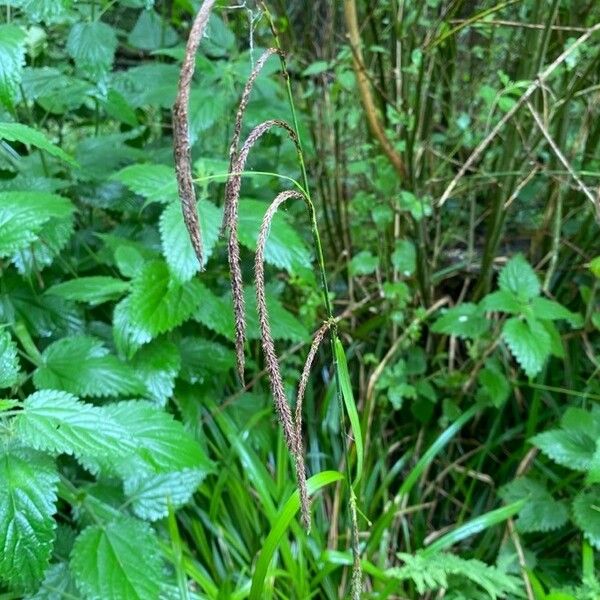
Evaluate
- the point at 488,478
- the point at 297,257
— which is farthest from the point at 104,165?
the point at 488,478

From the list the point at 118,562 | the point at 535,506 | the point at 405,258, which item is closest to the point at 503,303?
the point at 405,258

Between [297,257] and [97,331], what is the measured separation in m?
0.46

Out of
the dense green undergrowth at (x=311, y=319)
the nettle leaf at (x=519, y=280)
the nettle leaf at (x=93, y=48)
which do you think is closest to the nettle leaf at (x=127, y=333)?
the dense green undergrowth at (x=311, y=319)

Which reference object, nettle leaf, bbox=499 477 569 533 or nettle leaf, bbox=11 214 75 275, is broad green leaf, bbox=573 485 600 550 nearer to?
nettle leaf, bbox=499 477 569 533

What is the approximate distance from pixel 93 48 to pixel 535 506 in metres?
1.33

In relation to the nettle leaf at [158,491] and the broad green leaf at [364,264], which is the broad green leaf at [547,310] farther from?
the nettle leaf at [158,491]

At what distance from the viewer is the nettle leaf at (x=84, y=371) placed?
41.4 inches

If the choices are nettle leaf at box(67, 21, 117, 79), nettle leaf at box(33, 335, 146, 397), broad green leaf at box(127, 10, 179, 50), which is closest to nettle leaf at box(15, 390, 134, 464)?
nettle leaf at box(33, 335, 146, 397)

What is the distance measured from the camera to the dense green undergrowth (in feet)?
3.34

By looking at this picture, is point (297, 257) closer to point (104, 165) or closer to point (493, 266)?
point (104, 165)

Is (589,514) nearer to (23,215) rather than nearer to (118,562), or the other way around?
(118,562)

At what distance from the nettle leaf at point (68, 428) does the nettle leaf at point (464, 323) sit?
79 centimetres

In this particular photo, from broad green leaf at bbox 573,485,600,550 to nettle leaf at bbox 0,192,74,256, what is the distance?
1.12 m

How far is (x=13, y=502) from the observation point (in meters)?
0.83
